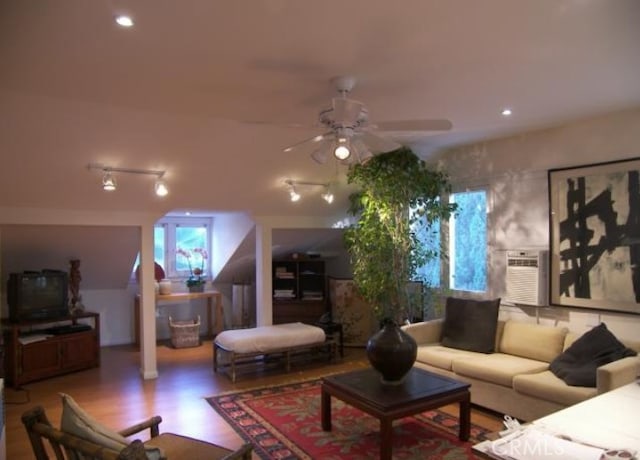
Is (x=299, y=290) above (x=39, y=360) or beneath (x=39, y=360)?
above

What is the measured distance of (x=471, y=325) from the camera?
4.50 m

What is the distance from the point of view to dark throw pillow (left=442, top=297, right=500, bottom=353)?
4363 millimetres

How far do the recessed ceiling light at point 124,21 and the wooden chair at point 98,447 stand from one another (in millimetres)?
1667

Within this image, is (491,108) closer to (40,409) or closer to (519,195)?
(519,195)

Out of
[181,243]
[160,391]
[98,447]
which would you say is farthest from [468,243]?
[181,243]

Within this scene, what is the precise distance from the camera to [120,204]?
16.0 ft

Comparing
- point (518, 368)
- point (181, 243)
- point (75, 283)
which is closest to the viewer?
point (518, 368)

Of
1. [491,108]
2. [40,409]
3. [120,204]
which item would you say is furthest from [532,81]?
[120,204]

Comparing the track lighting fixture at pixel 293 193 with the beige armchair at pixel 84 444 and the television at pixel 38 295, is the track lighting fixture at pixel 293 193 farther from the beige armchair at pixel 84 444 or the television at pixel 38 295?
the beige armchair at pixel 84 444

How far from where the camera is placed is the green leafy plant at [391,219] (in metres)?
4.70

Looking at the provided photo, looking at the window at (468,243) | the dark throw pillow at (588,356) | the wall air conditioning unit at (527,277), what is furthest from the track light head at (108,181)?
the dark throw pillow at (588,356)

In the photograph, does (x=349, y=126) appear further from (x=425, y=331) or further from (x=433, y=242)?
(x=433, y=242)

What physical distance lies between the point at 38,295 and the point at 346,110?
15.3 feet

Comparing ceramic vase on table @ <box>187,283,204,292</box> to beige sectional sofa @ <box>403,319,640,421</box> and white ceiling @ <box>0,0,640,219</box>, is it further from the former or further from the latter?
beige sectional sofa @ <box>403,319,640,421</box>
